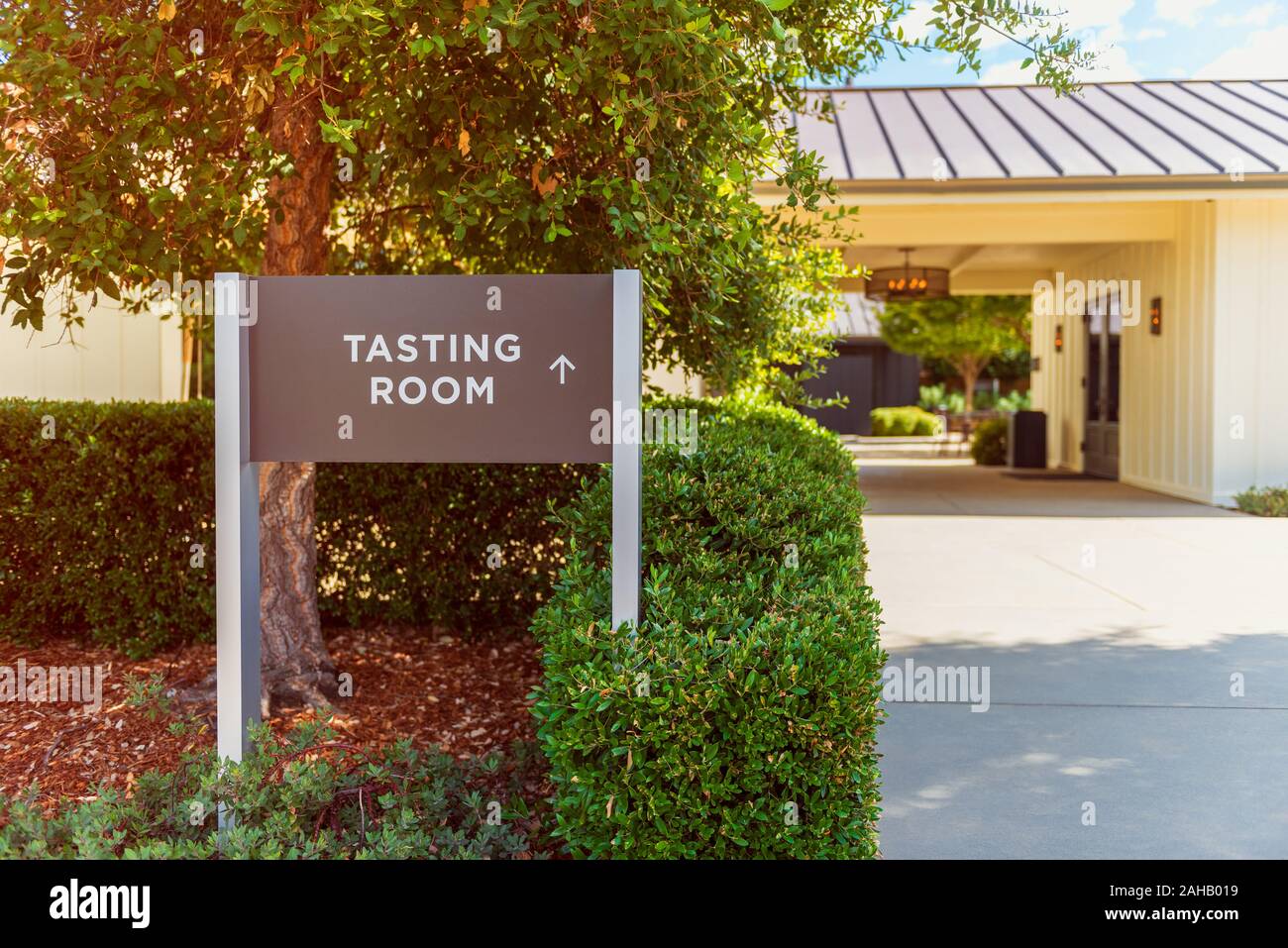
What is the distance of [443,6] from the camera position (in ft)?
11.1

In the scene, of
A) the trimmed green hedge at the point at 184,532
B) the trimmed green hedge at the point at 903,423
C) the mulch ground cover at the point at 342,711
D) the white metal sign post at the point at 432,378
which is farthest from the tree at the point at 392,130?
the trimmed green hedge at the point at 903,423

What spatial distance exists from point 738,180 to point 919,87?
42.1 feet

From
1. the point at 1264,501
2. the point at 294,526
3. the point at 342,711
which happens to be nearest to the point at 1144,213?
the point at 1264,501

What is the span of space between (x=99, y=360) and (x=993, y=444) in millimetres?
14991

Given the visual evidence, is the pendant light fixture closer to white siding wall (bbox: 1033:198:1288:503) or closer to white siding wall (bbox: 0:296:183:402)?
white siding wall (bbox: 1033:198:1288:503)

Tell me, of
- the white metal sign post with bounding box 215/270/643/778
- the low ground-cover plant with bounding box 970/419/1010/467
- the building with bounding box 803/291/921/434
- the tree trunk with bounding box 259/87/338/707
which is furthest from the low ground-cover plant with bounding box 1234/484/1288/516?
the building with bounding box 803/291/921/434

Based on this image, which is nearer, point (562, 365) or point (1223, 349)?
point (562, 365)

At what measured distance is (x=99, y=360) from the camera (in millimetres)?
9102

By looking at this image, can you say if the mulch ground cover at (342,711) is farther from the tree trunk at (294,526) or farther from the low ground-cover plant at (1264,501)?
the low ground-cover plant at (1264,501)

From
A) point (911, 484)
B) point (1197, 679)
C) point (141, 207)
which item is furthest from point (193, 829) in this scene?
point (911, 484)

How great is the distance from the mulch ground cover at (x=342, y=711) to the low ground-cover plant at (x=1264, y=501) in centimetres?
905

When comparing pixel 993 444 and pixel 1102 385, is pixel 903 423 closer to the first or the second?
pixel 993 444

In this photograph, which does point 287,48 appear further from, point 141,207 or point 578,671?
point 578,671

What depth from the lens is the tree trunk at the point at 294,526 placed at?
4.61m
